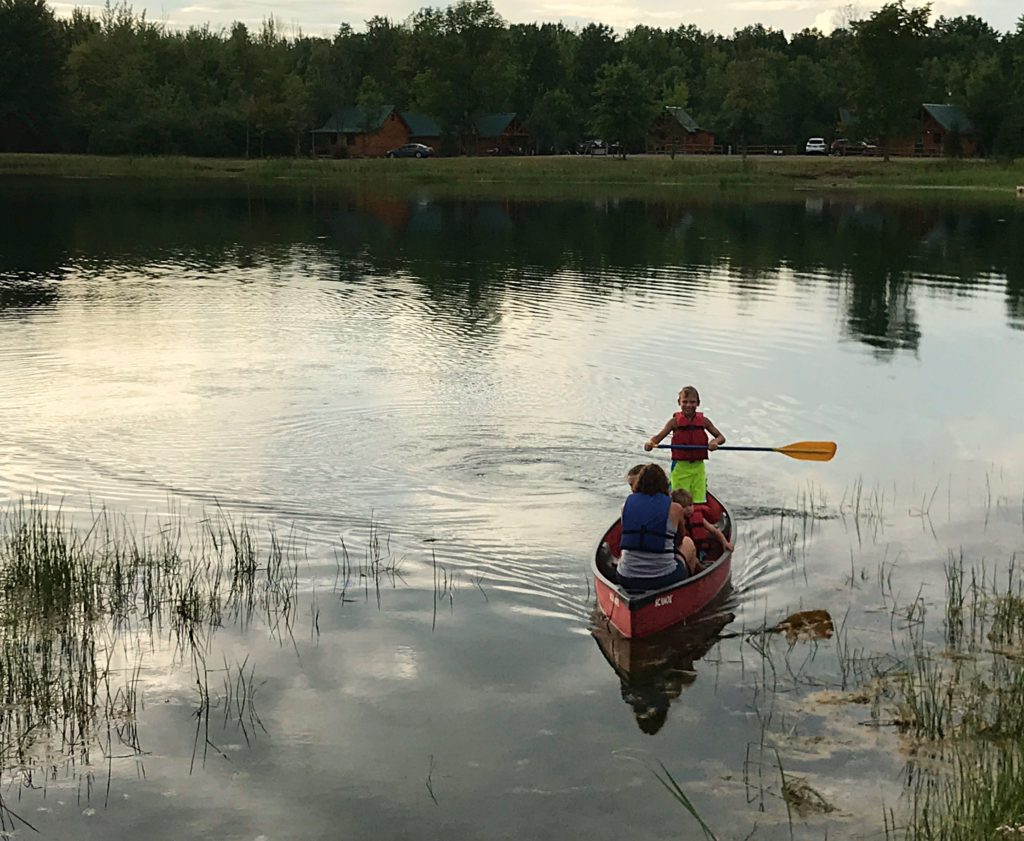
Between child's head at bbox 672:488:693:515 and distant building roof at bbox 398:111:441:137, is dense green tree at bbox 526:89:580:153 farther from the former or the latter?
child's head at bbox 672:488:693:515

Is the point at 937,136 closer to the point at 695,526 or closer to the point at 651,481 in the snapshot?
the point at 695,526

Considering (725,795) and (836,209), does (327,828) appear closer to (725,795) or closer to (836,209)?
(725,795)

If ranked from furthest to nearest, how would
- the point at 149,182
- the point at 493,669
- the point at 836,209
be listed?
the point at 149,182
the point at 836,209
the point at 493,669

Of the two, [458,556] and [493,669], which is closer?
[493,669]

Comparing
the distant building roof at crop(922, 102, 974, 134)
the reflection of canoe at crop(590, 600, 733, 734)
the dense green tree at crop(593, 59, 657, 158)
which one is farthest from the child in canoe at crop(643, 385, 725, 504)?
the distant building roof at crop(922, 102, 974, 134)

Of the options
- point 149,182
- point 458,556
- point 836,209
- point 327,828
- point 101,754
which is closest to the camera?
point 327,828

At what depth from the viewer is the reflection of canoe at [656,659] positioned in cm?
1150

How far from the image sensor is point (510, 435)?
21984mm

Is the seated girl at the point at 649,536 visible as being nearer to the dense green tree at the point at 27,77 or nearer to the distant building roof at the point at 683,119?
the dense green tree at the point at 27,77

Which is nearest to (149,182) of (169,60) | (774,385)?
(169,60)

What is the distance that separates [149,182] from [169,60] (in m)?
43.3

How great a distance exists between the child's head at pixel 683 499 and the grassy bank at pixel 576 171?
275ft

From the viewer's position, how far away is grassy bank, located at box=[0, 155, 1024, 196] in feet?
322

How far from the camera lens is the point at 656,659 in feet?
40.9
